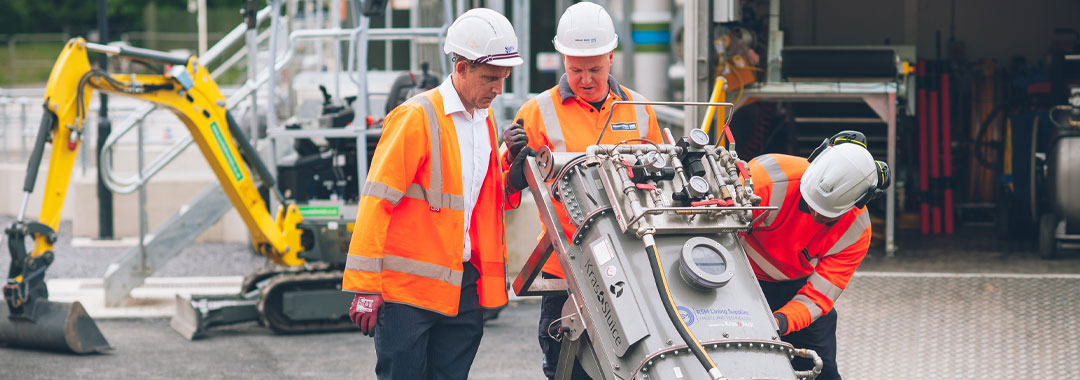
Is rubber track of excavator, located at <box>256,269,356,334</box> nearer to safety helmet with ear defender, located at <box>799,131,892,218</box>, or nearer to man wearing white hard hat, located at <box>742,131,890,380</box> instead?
man wearing white hard hat, located at <box>742,131,890,380</box>

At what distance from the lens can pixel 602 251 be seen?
4086mm

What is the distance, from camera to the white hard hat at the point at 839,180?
434 centimetres

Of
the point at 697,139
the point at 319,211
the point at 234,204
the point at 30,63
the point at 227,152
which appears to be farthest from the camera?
the point at 30,63

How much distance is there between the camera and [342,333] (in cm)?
854

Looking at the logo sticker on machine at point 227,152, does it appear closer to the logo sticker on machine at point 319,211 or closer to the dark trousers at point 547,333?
the logo sticker on machine at point 319,211

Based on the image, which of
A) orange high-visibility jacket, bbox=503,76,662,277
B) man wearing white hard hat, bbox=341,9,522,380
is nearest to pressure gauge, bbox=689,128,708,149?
man wearing white hard hat, bbox=341,9,522,380

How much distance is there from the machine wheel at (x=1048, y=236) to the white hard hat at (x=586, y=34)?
15.9ft

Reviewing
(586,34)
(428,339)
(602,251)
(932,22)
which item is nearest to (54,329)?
(428,339)

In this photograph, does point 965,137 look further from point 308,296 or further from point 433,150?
point 433,150

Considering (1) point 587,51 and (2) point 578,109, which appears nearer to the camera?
(1) point 587,51

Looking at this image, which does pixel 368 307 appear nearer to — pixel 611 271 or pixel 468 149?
pixel 468 149

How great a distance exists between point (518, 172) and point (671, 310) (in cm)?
97

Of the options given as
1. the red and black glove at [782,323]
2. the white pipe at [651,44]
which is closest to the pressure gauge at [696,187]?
the red and black glove at [782,323]

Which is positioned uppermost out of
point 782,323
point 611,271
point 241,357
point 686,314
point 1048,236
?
point 611,271
